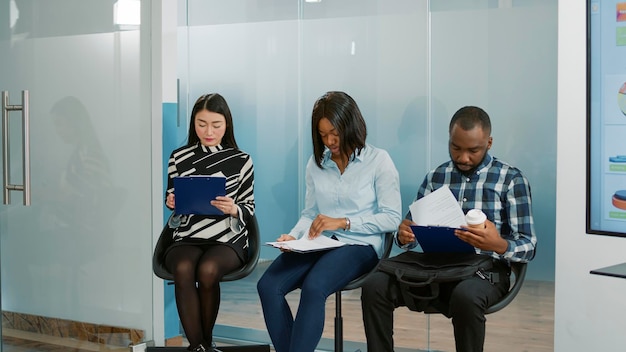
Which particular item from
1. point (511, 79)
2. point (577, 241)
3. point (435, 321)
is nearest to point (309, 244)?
point (435, 321)

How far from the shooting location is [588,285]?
3.21 meters

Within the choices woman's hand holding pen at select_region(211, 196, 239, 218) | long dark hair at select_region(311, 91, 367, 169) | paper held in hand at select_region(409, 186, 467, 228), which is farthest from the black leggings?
paper held in hand at select_region(409, 186, 467, 228)

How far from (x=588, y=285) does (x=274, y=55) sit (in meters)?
2.21

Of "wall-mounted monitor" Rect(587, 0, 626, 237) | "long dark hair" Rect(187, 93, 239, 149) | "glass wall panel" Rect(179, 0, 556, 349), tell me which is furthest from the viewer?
"long dark hair" Rect(187, 93, 239, 149)

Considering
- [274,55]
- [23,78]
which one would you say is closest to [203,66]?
[274,55]

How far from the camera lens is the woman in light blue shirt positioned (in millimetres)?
3391

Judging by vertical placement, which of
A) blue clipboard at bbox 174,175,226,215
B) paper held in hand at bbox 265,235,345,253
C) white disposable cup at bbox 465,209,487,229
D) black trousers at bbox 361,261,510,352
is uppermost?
blue clipboard at bbox 174,175,226,215

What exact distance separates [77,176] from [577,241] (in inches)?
95.1

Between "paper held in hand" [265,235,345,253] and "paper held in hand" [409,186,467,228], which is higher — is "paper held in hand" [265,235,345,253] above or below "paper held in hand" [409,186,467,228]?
below

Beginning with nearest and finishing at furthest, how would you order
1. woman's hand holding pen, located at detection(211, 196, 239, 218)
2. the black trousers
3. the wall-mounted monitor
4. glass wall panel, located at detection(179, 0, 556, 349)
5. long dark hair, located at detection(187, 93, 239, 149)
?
the wall-mounted monitor, the black trousers, woman's hand holding pen, located at detection(211, 196, 239, 218), glass wall panel, located at detection(179, 0, 556, 349), long dark hair, located at detection(187, 93, 239, 149)

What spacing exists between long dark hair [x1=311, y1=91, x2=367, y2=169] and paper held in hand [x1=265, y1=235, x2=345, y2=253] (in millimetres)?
418

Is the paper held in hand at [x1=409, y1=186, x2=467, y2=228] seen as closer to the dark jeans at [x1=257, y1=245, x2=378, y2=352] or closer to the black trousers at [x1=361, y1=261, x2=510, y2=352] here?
the black trousers at [x1=361, y1=261, x2=510, y2=352]

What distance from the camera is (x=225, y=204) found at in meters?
3.65

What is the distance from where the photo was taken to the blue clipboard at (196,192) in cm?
352
